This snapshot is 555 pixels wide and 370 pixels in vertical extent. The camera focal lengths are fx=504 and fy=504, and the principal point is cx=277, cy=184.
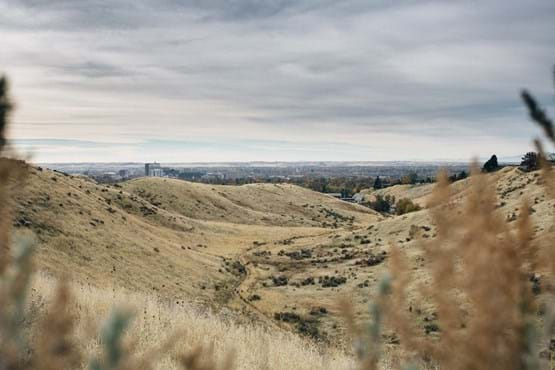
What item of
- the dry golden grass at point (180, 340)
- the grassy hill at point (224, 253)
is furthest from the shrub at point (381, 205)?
the dry golden grass at point (180, 340)

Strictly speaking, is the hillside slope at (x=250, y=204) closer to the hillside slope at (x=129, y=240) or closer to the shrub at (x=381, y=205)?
the hillside slope at (x=129, y=240)

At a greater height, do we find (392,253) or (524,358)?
(392,253)

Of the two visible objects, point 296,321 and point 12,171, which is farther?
point 296,321

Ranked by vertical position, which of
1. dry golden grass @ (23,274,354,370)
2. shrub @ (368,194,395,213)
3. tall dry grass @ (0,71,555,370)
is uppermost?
tall dry grass @ (0,71,555,370)

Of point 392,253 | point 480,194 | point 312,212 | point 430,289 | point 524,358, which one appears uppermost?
point 480,194

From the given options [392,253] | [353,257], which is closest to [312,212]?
[353,257]

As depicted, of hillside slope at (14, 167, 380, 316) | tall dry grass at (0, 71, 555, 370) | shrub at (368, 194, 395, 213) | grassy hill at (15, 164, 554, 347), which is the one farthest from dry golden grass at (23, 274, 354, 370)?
shrub at (368, 194, 395, 213)

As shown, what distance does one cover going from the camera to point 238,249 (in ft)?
197

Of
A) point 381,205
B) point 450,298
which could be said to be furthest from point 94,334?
point 381,205

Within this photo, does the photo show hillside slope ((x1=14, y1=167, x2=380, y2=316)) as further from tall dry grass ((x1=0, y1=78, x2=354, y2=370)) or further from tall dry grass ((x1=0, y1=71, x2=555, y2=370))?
tall dry grass ((x1=0, y1=71, x2=555, y2=370))

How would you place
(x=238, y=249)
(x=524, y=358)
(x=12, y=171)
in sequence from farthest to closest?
(x=238, y=249) → (x=12, y=171) → (x=524, y=358)

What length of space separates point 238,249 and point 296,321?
31.3m

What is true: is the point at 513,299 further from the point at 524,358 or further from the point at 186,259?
the point at 186,259

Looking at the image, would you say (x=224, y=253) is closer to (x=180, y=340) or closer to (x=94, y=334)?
(x=180, y=340)
